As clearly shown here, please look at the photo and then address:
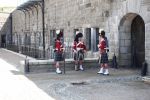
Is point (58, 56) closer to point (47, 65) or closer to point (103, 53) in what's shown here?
point (47, 65)

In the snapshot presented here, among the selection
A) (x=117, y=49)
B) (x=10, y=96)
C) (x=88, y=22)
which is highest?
(x=88, y=22)

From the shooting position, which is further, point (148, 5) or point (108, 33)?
point (108, 33)

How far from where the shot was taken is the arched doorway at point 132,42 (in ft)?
51.0

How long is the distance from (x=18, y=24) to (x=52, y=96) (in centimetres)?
2976

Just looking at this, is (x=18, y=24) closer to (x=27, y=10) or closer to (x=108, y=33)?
(x=27, y=10)

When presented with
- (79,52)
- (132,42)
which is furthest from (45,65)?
(132,42)

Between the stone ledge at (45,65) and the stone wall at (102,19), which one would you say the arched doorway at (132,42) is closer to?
the stone wall at (102,19)

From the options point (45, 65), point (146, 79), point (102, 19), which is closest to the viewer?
point (146, 79)

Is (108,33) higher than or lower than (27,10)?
lower

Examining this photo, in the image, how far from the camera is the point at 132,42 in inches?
625

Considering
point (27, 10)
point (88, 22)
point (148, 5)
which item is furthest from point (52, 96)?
point (27, 10)

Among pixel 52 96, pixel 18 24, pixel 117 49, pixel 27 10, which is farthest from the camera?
pixel 18 24

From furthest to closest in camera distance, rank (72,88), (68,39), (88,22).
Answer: (68,39) < (88,22) < (72,88)

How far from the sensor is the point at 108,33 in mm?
16328
